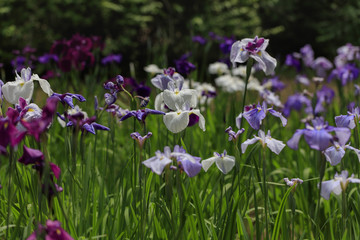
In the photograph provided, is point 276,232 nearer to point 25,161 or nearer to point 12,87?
point 25,161

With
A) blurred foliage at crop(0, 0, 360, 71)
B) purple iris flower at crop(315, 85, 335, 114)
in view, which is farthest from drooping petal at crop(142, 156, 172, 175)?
blurred foliage at crop(0, 0, 360, 71)

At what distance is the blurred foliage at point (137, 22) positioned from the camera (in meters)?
9.68

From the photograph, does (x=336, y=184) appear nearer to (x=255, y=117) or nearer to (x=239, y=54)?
(x=255, y=117)

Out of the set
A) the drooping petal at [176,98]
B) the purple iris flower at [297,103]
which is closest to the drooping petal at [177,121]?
the drooping petal at [176,98]

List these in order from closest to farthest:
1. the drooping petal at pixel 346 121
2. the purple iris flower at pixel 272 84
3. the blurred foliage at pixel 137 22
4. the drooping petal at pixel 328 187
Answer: the drooping petal at pixel 328 187 < the drooping petal at pixel 346 121 < the purple iris flower at pixel 272 84 < the blurred foliage at pixel 137 22

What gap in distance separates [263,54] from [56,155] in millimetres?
1562

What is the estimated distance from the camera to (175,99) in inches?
73.7

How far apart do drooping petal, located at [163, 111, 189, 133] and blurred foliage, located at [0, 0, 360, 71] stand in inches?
279

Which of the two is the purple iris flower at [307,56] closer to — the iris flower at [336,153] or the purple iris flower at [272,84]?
the purple iris flower at [272,84]

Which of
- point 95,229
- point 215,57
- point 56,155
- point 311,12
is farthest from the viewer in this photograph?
point 311,12

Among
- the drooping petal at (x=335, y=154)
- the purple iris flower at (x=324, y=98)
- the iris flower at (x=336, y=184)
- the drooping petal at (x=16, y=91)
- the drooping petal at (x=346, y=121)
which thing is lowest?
the purple iris flower at (x=324, y=98)

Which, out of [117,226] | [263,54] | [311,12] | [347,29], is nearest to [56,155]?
[117,226]

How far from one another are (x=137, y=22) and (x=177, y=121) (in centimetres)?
869

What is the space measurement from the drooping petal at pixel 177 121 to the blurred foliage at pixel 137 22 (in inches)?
279
